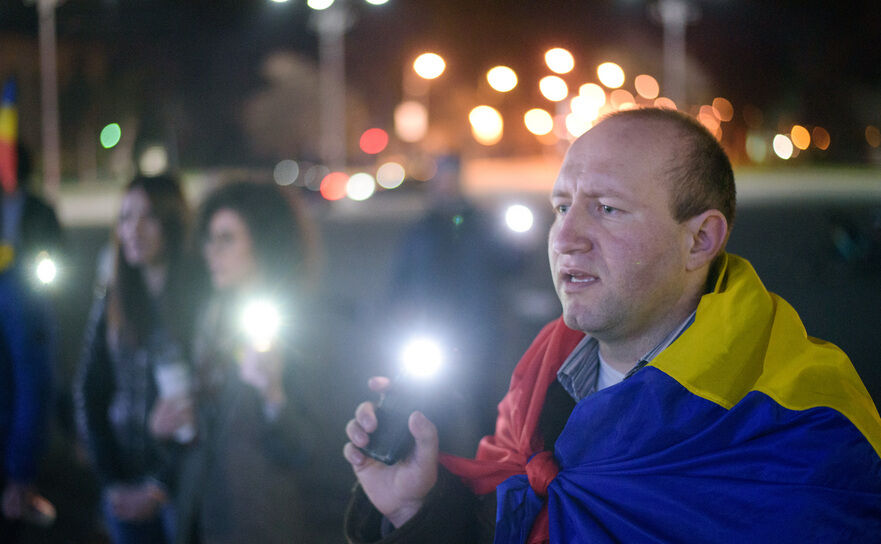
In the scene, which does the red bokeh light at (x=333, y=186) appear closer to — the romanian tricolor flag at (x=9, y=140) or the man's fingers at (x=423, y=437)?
the romanian tricolor flag at (x=9, y=140)

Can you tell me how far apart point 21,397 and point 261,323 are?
157cm

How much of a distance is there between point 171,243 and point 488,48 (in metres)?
6.56

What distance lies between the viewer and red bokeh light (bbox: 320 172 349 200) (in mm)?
22188

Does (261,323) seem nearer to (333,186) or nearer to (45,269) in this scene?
(45,269)

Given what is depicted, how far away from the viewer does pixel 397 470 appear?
1.90 metres

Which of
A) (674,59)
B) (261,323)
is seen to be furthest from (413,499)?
(674,59)

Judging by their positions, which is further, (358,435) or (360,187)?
(360,187)

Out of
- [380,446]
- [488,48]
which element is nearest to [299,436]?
[380,446]

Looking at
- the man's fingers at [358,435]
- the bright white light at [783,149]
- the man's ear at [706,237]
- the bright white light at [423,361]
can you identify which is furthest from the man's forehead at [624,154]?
the bright white light at [783,149]

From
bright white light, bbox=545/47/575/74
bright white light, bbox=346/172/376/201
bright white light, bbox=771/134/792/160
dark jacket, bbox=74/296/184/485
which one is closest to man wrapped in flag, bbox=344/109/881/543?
bright white light, bbox=771/134/792/160

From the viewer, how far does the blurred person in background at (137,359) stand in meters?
3.25

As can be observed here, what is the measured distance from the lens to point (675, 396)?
148 centimetres

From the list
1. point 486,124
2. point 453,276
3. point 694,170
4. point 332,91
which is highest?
point 332,91

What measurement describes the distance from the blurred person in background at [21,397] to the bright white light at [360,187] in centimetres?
2049
